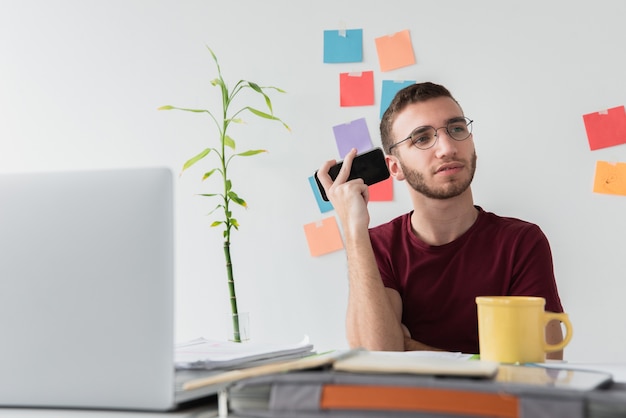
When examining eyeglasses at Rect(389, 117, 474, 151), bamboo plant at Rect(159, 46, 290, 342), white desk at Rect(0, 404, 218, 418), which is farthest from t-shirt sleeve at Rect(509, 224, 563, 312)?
white desk at Rect(0, 404, 218, 418)

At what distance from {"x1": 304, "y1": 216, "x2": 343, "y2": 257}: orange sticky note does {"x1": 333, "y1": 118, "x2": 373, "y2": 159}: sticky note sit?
24cm

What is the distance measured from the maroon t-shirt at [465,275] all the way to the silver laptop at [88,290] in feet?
3.69

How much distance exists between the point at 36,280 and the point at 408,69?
186 cm

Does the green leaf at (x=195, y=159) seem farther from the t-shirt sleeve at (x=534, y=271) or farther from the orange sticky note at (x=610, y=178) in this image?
the orange sticky note at (x=610, y=178)

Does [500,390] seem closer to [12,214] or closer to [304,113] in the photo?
[12,214]

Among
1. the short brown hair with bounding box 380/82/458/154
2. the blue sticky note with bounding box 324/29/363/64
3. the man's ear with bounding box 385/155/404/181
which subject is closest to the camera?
the short brown hair with bounding box 380/82/458/154

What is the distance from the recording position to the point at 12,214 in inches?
30.1

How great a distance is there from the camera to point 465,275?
1.81 m

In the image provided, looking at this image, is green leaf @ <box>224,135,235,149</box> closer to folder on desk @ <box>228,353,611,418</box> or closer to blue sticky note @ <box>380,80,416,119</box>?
blue sticky note @ <box>380,80,416,119</box>

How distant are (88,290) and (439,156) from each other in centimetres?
130

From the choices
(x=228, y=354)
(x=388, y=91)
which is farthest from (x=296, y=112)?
(x=228, y=354)

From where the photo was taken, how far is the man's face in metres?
1.89

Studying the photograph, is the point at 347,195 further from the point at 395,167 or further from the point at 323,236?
the point at 323,236

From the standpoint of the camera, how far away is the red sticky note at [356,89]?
247 cm
